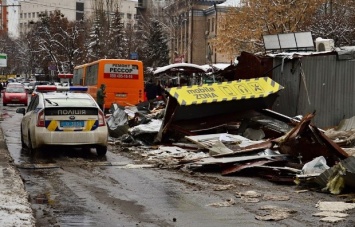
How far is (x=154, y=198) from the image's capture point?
30.5ft

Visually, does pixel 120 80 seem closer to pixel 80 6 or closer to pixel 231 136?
pixel 231 136

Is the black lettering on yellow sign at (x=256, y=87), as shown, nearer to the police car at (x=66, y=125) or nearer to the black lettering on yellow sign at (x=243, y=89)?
the black lettering on yellow sign at (x=243, y=89)

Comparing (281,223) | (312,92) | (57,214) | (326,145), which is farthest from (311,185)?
(312,92)

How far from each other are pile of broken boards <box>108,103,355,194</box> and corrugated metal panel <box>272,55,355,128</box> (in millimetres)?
2125

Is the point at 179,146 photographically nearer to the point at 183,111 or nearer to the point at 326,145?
the point at 183,111

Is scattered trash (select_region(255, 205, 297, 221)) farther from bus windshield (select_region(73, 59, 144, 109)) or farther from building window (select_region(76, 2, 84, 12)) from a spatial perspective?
building window (select_region(76, 2, 84, 12))

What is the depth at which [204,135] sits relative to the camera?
15547 mm

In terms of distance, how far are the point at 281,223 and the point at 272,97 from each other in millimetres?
9702

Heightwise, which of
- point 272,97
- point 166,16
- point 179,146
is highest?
point 166,16

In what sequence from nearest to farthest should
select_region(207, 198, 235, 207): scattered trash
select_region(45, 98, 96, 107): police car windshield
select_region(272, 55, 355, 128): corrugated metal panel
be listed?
select_region(207, 198, 235, 207): scattered trash, select_region(45, 98, 96, 107): police car windshield, select_region(272, 55, 355, 128): corrugated metal panel

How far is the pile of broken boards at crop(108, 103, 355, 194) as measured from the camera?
10.4 metres

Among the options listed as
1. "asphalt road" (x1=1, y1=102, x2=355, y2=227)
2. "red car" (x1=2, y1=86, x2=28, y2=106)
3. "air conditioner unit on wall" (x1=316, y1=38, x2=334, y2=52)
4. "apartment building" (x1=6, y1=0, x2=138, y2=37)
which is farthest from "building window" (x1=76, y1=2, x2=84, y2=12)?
"asphalt road" (x1=1, y1=102, x2=355, y2=227)

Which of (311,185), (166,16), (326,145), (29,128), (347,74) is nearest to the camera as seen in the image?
(311,185)

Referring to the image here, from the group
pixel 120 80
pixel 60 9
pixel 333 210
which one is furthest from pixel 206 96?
pixel 60 9
